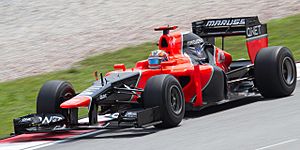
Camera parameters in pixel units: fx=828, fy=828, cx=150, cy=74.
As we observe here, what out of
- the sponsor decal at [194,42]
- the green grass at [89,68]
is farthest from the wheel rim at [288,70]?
the green grass at [89,68]

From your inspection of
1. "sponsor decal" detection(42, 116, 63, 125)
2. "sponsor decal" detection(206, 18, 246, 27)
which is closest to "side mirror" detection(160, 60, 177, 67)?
"sponsor decal" detection(42, 116, 63, 125)

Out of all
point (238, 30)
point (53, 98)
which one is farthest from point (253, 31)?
point (53, 98)

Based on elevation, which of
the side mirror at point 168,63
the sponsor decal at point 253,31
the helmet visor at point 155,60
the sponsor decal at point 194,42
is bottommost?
the side mirror at point 168,63

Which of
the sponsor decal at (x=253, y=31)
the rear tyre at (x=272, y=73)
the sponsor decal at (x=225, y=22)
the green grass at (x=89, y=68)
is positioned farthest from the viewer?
the green grass at (x=89, y=68)

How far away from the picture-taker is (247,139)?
10.5 metres

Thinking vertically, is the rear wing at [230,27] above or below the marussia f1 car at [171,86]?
above

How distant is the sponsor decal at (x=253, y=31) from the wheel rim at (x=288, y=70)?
1.07m

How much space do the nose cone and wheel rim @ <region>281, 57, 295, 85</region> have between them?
12.6ft

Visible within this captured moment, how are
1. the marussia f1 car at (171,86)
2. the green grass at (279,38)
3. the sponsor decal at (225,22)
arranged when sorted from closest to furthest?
the marussia f1 car at (171,86), the sponsor decal at (225,22), the green grass at (279,38)

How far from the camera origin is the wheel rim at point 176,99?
1227 cm

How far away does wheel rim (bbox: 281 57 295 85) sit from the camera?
1420cm

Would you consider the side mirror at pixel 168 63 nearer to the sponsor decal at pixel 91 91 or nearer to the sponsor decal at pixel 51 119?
the sponsor decal at pixel 91 91

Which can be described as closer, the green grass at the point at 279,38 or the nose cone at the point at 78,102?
the nose cone at the point at 78,102

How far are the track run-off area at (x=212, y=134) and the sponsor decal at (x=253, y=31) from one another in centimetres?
161
